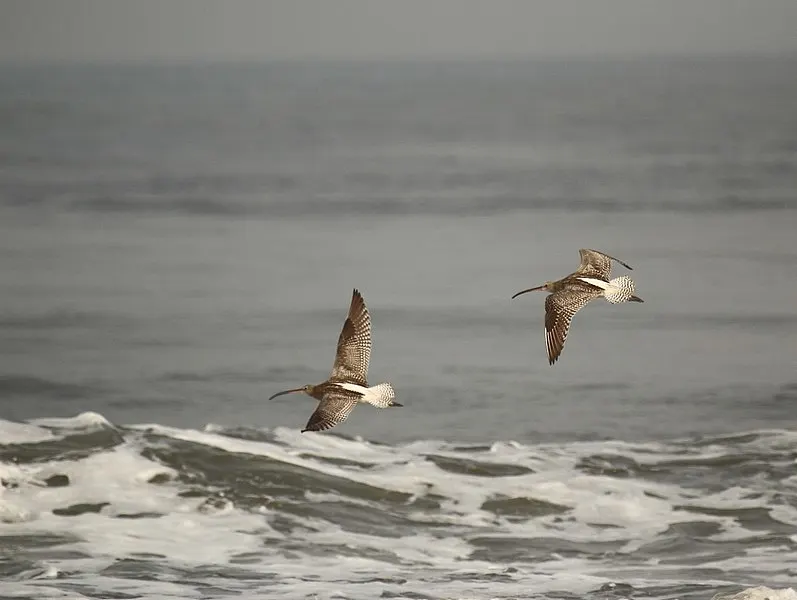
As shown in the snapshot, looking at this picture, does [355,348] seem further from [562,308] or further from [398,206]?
[398,206]

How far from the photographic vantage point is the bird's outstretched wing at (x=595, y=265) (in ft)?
18.5

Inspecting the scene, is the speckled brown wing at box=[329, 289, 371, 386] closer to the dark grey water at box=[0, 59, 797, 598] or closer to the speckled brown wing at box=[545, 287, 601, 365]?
the speckled brown wing at box=[545, 287, 601, 365]

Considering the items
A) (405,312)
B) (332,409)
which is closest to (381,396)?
(332,409)

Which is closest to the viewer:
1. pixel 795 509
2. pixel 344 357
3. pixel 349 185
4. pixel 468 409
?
pixel 344 357

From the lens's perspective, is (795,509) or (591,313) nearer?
(795,509)

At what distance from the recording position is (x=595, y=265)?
570 centimetres

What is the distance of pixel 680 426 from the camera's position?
9523mm

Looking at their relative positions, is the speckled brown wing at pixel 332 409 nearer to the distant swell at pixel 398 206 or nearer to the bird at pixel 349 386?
the bird at pixel 349 386

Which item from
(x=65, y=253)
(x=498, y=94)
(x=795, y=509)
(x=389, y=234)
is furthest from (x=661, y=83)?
(x=65, y=253)

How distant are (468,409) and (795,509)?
2022mm

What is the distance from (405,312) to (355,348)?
410 centimetres

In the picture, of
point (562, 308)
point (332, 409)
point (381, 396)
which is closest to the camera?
point (381, 396)

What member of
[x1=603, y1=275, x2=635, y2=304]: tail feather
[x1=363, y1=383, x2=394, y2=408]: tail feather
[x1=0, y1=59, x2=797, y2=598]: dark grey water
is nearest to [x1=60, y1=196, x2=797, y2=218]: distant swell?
[x1=0, y1=59, x2=797, y2=598]: dark grey water

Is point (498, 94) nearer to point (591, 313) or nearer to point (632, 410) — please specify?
point (591, 313)
